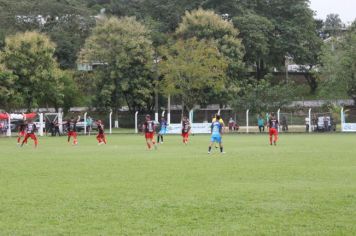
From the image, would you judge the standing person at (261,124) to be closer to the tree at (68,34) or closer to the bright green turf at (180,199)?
the tree at (68,34)

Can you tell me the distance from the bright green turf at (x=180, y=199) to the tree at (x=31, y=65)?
126 ft

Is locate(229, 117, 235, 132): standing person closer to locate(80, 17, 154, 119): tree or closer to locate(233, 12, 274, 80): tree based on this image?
locate(80, 17, 154, 119): tree

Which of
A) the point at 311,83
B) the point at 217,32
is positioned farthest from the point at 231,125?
the point at 311,83

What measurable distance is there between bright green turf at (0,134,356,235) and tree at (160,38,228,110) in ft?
133

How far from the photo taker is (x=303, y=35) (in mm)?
75750

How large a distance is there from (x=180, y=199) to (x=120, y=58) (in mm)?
50163

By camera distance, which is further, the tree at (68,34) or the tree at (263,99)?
the tree at (68,34)

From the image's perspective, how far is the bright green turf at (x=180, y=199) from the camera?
9.33m

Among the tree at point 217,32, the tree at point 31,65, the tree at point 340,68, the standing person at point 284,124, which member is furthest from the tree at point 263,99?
the tree at point 31,65

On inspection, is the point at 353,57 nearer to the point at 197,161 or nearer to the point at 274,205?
the point at 197,161

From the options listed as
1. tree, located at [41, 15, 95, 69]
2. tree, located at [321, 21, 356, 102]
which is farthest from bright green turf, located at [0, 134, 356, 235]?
tree, located at [41, 15, 95, 69]

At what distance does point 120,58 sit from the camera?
61.2 meters

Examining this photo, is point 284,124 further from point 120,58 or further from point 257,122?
point 120,58

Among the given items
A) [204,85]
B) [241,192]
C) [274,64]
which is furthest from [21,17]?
[241,192]
